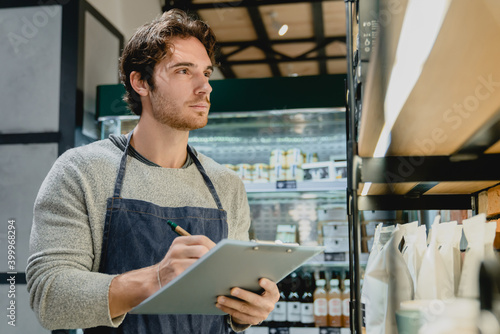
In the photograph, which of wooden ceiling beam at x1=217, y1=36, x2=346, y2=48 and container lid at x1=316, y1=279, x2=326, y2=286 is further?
wooden ceiling beam at x1=217, y1=36, x2=346, y2=48

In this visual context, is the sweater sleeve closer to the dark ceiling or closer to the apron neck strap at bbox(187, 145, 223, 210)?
the apron neck strap at bbox(187, 145, 223, 210)

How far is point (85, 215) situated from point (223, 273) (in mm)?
619

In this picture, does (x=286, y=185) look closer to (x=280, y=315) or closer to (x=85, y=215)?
(x=280, y=315)

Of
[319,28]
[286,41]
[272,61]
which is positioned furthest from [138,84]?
[272,61]

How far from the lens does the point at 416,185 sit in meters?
1.73

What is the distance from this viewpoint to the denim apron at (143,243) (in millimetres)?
1444

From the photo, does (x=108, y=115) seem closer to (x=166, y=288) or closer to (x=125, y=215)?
(x=125, y=215)

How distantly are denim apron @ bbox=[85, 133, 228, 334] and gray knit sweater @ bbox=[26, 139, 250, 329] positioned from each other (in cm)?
3

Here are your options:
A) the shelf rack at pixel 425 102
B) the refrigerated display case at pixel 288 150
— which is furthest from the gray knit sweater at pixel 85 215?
the refrigerated display case at pixel 288 150

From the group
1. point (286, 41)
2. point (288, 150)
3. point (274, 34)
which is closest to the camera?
point (288, 150)

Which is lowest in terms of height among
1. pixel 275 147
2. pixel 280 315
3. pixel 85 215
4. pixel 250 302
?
pixel 280 315

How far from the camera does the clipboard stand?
3.04ft

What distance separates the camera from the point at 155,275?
1199 millimetres

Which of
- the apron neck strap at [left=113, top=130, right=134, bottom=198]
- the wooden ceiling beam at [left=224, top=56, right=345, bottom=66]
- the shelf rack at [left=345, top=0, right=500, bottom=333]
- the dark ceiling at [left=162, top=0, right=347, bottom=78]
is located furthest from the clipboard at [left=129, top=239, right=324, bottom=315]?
the wooden ceiling beam at [left=224, top=56, right=345, bottom=66]
